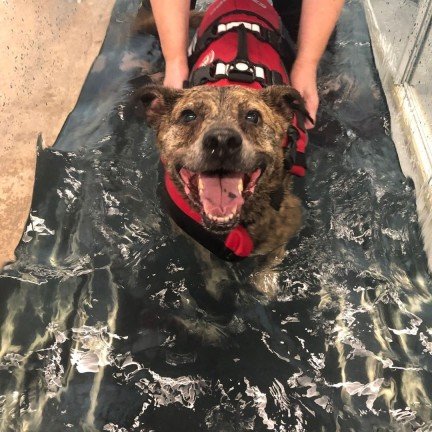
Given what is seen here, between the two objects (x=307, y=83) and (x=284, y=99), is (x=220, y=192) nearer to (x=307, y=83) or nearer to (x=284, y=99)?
(x=284, y=99)

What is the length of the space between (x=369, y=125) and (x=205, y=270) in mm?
2034

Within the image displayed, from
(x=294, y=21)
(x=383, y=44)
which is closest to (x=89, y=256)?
(x=294, y=21)

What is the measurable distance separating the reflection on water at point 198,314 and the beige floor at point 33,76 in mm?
162

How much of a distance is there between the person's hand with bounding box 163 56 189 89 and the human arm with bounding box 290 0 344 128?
0.77 meters

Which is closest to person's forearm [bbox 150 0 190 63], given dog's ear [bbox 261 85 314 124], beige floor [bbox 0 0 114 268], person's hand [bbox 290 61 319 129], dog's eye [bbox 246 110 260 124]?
person's hand [bbox 290 61 319 129]

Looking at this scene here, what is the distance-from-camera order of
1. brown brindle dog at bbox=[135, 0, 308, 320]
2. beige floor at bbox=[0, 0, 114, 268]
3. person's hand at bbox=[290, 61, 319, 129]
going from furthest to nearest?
beige floor at bbox=[0, 0, 114, 268], person's hand at bbox=[290, 61, 319, 129], brown brindle dog at bbox=[135, 0, 308, 320]

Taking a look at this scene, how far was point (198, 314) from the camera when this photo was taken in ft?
8.83

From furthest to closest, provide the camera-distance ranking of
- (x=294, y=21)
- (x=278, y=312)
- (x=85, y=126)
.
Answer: (x=294, y=21), (x=85, y=126), (x=278, y=312)

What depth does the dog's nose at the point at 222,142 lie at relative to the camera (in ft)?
6.95

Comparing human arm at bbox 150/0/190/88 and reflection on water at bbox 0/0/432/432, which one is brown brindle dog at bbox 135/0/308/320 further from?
human arm at bbox 150/0/190/88

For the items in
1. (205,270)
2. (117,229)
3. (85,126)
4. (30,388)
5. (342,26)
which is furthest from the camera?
(342,26)

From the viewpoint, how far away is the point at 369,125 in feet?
13.0

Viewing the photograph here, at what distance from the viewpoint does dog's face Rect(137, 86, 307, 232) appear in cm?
221

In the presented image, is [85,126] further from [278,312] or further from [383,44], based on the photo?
[383,44]
